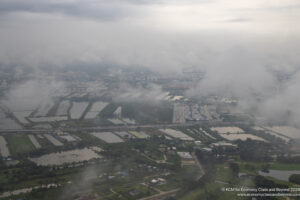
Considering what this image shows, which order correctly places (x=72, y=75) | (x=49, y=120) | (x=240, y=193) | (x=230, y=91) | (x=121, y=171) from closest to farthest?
(x=240, y=193) < (x=121, y=171) < (x=49, y=120) < (x=230, y=91) < (x=72, y=75)

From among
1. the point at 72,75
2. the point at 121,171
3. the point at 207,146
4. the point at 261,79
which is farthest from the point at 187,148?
the point at 72,75

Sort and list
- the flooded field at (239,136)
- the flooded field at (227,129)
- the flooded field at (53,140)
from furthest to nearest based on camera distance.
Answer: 1. the flooded field at (227,129)
2. the flooded field at (239,136)
3. the flooded field at (53,140)

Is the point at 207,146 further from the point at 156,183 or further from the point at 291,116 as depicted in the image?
the point at 291,116

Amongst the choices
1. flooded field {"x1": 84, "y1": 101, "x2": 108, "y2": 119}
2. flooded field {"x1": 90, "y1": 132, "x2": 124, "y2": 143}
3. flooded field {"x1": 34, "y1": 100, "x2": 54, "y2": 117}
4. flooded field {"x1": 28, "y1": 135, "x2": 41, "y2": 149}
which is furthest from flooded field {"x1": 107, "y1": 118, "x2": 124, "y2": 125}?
flooded field {"x1": 28, "y1": 135, "x2": 41, "y2": 149}

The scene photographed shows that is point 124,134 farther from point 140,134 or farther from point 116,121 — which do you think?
point 116,121

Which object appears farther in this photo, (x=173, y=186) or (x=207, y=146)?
(x=207, y=146)

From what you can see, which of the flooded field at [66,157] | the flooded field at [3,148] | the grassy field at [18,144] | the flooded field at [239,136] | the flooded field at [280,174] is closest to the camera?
the flooded field at [280,174]

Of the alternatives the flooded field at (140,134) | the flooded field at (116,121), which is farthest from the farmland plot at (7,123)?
the flooded field at (140,134)

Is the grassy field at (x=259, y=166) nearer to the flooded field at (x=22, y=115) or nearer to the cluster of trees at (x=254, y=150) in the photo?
the cluster of trees at (x=254, y=150)
